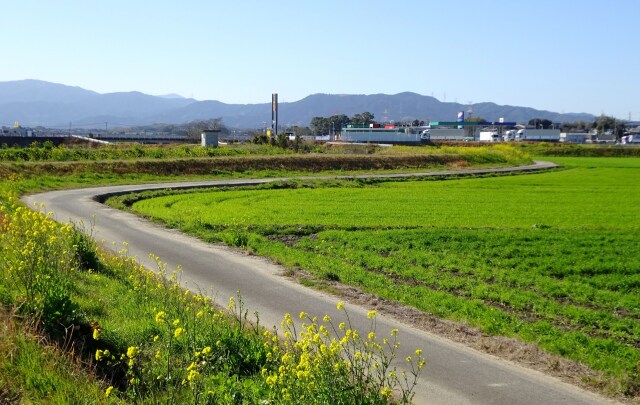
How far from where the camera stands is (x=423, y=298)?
1347 cm

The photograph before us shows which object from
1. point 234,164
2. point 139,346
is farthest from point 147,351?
point 234,164

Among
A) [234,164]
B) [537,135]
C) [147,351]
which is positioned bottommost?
[234,164]

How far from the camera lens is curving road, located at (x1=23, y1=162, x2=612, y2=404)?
841 centimetres

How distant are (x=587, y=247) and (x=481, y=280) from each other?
21.2 ft

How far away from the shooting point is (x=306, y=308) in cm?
1241

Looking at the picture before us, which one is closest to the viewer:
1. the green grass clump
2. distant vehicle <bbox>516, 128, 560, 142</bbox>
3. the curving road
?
the green grass clump

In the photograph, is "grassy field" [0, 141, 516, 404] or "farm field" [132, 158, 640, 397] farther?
"farm field" [132, 158, 640, 397]

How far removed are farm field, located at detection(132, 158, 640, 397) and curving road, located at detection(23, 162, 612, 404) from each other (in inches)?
39.6

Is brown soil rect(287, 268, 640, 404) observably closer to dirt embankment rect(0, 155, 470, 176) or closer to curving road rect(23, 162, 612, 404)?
curving road rect(23, 162, 612, 404)

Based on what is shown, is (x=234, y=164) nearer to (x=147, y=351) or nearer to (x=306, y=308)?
(x=306, y=308)

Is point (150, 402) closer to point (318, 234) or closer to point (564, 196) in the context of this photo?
point (318, 234)

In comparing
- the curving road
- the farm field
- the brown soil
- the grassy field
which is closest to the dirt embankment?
the farm field

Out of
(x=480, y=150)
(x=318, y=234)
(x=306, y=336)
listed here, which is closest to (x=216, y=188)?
(x=318, y=234)

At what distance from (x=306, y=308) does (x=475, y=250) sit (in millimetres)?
8855
